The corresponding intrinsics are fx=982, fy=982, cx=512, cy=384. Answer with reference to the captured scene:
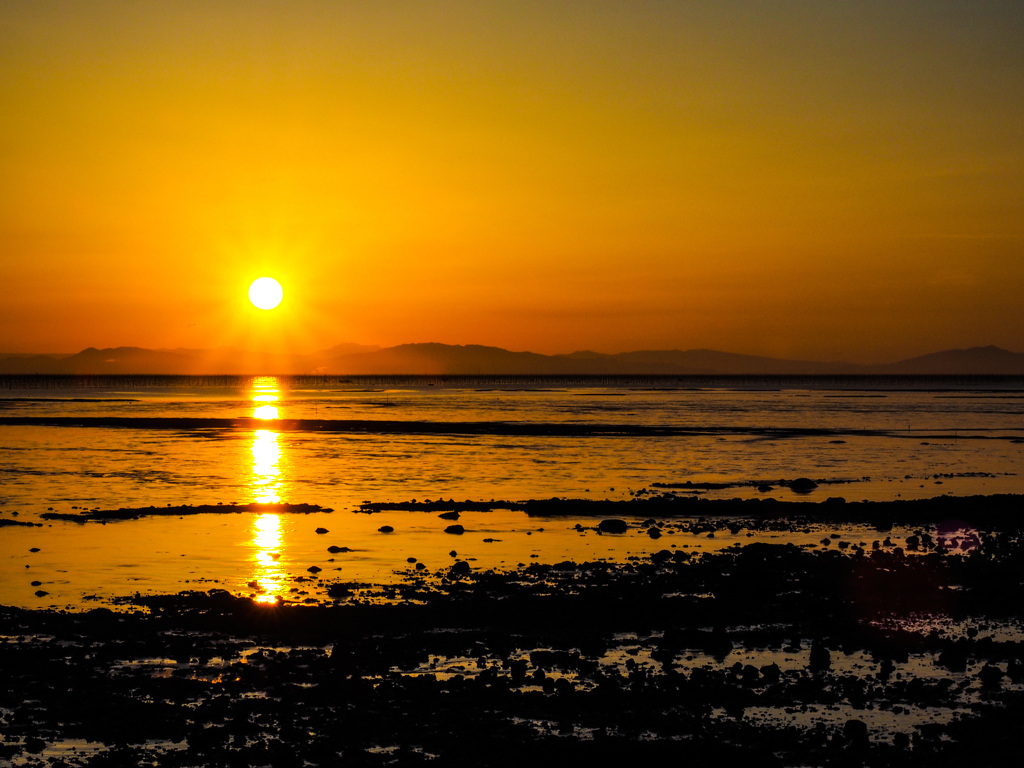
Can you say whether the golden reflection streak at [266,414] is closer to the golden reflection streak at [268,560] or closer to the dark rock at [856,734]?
the golden reflection streak at [268,560]

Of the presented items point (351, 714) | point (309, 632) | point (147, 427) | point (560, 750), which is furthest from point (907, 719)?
point (147, 427)

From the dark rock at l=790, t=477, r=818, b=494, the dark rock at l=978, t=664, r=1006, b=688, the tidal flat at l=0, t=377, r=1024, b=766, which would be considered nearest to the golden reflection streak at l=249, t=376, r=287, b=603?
the tidal flat at l=0, t=377, r=1024, b=766

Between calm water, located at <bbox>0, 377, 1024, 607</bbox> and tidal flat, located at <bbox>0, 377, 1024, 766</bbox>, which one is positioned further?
calm water, located at <bbox>0, 377, 1024, 607</bbox>

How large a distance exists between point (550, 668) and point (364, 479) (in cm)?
2609

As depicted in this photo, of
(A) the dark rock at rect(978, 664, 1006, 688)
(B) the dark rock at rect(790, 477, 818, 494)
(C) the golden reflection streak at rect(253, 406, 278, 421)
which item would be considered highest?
(C) the golden reflection streak at rect(253, 406, 278, 421)

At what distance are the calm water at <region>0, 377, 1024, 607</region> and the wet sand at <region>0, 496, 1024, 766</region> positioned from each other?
2.45m

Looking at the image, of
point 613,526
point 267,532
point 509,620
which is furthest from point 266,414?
point 509,620

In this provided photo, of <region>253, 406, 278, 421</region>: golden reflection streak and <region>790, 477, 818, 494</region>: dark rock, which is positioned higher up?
<region>253, 406, 278, 421</region>: golden reflection streak

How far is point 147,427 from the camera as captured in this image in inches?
2790

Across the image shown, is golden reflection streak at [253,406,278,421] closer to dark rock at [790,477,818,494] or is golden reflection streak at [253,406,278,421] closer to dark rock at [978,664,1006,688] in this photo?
dark rock at [790,477,818,494]

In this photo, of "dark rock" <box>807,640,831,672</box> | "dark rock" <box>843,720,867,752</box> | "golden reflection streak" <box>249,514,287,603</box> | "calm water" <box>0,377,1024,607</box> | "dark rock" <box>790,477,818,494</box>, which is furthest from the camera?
"dark rock" <box>790,477,818,494</box>

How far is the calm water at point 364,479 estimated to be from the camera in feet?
70.1

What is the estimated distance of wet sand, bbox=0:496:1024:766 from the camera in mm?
10648

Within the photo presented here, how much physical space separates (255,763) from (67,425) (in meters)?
70.3
